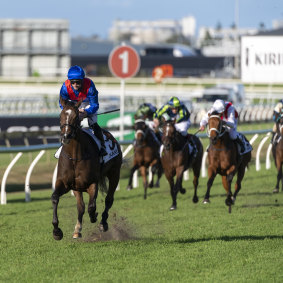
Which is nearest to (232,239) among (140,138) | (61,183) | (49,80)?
(61,183)

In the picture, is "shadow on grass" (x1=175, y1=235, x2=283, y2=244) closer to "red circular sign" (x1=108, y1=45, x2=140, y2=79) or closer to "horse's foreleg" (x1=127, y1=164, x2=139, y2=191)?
"horse's foreleg" (x1=127, y1=164, x2=139, y2=191)

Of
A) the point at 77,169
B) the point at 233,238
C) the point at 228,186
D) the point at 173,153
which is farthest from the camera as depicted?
the point at 173,153

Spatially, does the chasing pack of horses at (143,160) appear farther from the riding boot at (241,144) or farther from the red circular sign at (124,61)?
the red circular sign at (124,61)

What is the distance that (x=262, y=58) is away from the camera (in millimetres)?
10008

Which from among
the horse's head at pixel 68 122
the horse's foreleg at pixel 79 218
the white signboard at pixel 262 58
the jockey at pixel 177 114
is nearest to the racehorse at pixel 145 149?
the jockey at pixel 177 114

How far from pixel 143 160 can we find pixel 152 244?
265 inches

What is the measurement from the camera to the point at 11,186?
15.4m

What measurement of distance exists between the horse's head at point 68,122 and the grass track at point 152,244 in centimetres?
112

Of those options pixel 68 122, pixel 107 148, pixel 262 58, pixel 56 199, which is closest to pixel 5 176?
pixel 107 148

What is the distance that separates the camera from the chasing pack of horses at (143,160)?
26.1 ft

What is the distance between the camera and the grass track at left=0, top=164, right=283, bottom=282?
6.60 meters

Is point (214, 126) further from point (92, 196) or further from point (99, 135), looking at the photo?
point (92, 196)

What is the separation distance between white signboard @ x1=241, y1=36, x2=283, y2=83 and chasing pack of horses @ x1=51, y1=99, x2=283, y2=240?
3.20ft

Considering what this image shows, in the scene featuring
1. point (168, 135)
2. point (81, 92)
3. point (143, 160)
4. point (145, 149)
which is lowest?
point (143, 160)
